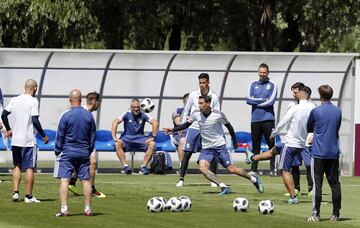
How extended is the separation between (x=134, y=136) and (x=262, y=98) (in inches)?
161

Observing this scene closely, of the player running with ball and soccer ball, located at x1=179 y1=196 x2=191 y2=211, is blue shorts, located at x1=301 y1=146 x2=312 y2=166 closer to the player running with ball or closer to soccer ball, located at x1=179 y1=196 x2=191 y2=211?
the player running with ball

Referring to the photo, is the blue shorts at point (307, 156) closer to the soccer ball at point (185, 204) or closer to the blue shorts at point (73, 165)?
the soccer ball at point (185, 204)

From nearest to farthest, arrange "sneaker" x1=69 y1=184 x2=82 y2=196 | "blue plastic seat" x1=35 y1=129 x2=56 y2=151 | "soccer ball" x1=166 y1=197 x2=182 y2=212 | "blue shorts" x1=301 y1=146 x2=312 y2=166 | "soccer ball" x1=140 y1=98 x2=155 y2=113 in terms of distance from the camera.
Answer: "soccer ball" x1=166 y1=197 x2=182 y2=212 < "sneaker" x1=69 y1=184 x2=82 y2=196 < "blue shorts" x1=301 y1=146 x2=312 y2=166 < "soccer ball" x1=140 y1=98 x2=155 y2=113 < "blue plastic seat" x1=35 y1=129 x2=56 y2=151

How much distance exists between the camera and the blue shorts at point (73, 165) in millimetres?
18594

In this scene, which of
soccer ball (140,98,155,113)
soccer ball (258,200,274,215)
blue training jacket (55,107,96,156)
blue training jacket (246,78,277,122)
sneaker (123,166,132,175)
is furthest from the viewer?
soccer ball (140,98,155,113)

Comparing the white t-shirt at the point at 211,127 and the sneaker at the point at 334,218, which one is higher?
the white t-shirt at the point at 211,127

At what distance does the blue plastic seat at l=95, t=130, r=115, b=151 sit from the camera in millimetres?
31022

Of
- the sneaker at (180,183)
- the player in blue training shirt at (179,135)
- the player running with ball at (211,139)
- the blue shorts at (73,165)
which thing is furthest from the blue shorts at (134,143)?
the blue shorts at (73,165)

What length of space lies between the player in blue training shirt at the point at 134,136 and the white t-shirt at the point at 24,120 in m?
8.75

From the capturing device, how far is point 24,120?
2100 cm

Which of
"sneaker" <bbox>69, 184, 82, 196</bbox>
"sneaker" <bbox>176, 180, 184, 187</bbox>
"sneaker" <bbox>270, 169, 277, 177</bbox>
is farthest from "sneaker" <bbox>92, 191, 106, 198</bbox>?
"sneaker" <bbox>270, 169, 277, 177</bbox>

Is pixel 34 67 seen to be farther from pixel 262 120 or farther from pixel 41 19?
pixel 41 19

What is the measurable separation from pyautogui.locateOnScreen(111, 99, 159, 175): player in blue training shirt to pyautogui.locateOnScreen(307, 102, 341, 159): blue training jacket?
11.3 metres

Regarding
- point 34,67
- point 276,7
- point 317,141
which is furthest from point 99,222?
point 276,7
